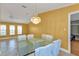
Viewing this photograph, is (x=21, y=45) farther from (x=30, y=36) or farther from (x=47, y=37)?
(x=47, y=37)

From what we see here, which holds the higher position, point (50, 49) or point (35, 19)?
point (35, 19)

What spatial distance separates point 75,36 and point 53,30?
20.6 inches

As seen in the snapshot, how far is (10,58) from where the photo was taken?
1860 mm

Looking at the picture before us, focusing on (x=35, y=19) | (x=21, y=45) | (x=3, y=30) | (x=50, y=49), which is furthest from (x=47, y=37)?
(x=3, y=30)

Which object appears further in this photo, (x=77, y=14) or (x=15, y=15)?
(x=15, y=15)

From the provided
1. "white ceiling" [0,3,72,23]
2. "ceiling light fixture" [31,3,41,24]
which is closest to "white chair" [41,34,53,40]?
"ceiling light fixture" [31,3,41,24]

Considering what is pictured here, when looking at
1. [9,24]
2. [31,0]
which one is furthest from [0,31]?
[31,0]

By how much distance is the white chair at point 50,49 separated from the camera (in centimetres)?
213

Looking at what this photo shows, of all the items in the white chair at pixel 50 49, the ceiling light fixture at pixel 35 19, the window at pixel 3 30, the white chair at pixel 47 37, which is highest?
the ceiling light fixture at pixel 35 19

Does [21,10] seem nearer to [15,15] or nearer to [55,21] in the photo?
[15,15]

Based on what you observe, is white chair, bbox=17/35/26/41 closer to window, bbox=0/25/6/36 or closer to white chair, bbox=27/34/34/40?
white chair, bbox=27/34/34/40

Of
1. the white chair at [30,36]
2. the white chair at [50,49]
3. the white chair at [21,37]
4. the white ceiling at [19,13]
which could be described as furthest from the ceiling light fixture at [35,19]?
the white chair at [50,49]

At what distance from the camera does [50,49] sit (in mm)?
2330

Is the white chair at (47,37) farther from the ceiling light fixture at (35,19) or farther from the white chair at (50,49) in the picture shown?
the ceiling light fixture at (35,19)
